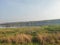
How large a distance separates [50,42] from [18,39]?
106 inches

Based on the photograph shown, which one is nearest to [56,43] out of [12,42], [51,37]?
[51,37]

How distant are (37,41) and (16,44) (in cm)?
199

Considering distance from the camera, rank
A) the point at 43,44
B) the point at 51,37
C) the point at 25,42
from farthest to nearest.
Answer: the point at 51,37 → the point at 25,42 → the point at 43,44

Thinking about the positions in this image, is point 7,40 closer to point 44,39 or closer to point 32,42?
point 32,42

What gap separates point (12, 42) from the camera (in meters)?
14.3

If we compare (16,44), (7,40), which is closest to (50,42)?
(16,44)

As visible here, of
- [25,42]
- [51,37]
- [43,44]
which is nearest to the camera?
[43,44]

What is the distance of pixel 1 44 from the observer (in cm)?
1337

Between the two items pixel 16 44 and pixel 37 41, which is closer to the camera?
pixel 16 44

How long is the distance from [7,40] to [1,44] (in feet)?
4.33

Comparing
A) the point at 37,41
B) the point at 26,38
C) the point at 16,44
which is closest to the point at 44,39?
the point at 37,41

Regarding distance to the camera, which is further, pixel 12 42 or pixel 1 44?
pixel 12 42

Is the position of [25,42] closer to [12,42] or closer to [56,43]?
[12,42]

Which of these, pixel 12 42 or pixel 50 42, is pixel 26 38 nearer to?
pixel 12 42
